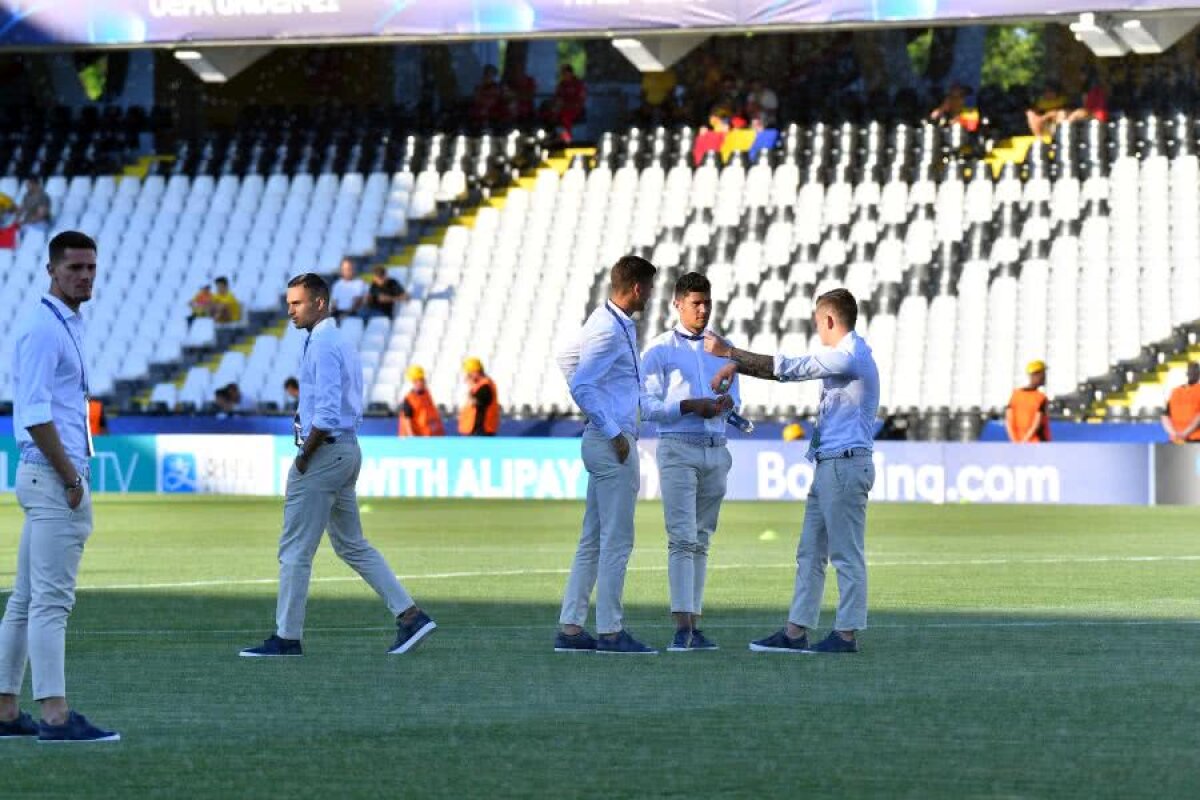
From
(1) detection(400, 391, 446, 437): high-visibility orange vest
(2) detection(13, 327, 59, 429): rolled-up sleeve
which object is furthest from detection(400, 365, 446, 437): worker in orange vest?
(2) detection(13, 327, 59, 429): rolled-up sleeve

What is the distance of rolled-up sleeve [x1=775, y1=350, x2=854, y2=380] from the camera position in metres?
13.8

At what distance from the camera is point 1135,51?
4266cm

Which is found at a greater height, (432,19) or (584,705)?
(432,19)

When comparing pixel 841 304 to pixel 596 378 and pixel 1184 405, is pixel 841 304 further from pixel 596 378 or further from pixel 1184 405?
pixel 1184 405

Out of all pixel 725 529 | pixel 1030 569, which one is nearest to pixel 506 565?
pixel 1030 569

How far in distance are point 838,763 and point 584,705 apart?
2212 millimetres

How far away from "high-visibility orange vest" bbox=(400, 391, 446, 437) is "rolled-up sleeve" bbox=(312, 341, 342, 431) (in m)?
23.3

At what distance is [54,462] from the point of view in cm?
985

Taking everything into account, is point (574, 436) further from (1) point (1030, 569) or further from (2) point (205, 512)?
(1) point (1030, 569)

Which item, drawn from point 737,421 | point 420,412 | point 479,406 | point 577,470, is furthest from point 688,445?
point 420,412

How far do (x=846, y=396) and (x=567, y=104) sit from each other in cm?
3524

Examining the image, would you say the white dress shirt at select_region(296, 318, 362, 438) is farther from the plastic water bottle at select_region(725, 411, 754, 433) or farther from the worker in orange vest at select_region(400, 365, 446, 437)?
the worker in orange vest at select_region(400, 365, 446, 437)

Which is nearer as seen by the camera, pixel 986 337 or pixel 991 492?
pixel 991 492

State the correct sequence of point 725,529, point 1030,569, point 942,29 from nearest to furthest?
point 1030,569, point 725,529, point 942,29
